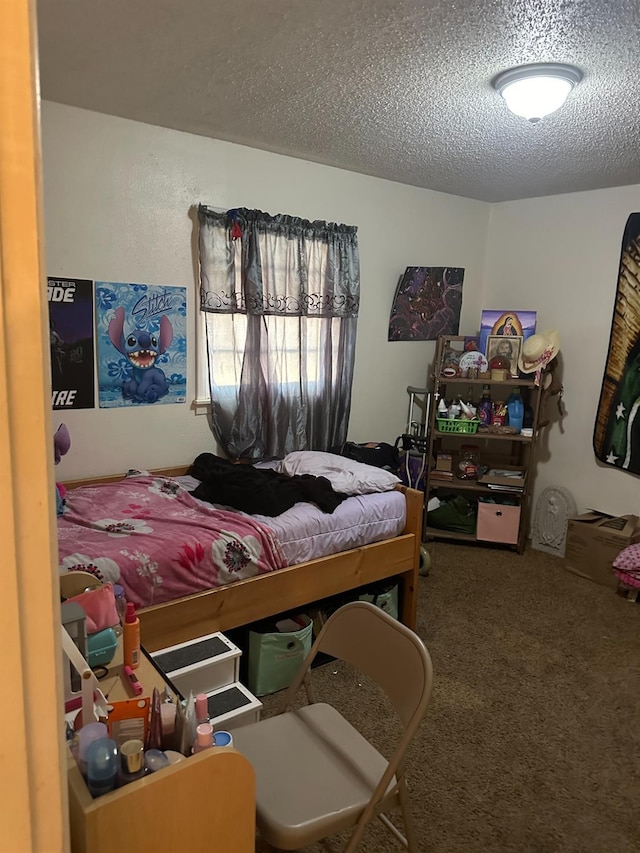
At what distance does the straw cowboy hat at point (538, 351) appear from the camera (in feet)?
12.4

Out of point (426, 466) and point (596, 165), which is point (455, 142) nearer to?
point (596, 165)

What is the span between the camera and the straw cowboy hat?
3773mm

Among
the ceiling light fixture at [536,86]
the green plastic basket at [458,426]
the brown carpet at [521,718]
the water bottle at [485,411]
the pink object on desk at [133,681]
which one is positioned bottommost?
the brown carpet at [521,718]

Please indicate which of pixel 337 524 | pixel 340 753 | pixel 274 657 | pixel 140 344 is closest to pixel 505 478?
pixel 337 524

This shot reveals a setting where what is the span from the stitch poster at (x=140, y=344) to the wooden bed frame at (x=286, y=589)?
41 centimetres

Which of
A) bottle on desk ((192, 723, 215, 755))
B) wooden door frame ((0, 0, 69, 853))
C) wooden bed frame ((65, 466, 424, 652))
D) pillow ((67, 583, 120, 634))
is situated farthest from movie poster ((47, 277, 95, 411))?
wooden door frame ((0, 0, 69, 853))

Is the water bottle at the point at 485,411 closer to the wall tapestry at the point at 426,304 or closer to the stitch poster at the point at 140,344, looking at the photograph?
the wall tapestry at the point at 426,304

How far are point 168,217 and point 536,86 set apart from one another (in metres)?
1.72

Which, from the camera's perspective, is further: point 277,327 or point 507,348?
point 507,348

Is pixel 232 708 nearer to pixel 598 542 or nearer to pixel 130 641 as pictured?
pixel 130 641

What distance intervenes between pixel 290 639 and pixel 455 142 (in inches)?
94.6

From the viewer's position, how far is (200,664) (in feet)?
6.29

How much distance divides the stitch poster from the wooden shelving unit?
170 centimetres

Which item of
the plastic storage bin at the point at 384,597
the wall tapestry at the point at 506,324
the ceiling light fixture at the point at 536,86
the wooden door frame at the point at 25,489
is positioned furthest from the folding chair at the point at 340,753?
the wall tapestry at the point at 506,324
